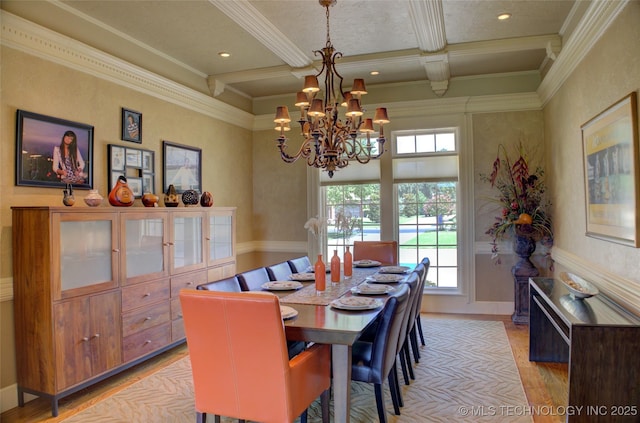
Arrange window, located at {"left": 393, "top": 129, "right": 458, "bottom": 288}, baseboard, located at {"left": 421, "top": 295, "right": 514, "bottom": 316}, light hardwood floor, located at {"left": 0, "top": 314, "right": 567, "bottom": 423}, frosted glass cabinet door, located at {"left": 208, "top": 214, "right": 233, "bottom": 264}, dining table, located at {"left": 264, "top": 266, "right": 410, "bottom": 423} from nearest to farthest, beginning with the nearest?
1. dining table, located at {"left": 264, "top": 266, "right": 410, "bottom": 423}
2. light hardwood floor, located at {"left": 0, "top": 314, "right": 567, "bottom": 423}
3. frosted glass cabinet door, located at {"left": 208, "top": 214, "right": 233, "bottom": 264}
4. baseboard, located at {"left": 421, "top": 295, "right": 514, "bottom": 316}
5. window, located at {"left": 393, "top": 129, "right": 458, "bottom": 288}

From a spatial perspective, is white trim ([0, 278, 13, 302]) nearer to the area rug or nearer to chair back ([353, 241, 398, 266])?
the area rug

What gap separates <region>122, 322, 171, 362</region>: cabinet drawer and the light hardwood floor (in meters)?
0.18

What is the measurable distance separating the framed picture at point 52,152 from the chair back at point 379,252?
278 cm

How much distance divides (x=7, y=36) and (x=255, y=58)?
7.36 feet

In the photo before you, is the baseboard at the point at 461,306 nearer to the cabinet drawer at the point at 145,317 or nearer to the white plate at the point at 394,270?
the white plate at the point at 394,270

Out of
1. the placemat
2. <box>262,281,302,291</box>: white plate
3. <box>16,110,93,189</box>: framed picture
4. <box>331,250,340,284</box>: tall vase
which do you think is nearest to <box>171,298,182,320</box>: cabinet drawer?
<box>262,281,302,291</box>: white plate

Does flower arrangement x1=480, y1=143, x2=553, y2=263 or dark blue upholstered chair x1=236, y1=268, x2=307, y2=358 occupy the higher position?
flower arrangement x1=480, y1=143, x2=553, y2=263

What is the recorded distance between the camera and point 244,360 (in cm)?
203

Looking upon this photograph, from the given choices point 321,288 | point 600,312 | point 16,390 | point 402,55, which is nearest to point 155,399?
point 16,390

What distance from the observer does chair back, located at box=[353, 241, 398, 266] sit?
15.5ft

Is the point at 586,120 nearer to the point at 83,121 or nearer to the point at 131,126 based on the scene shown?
the point at 131,126

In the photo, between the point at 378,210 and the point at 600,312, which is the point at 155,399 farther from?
the point at 378,210

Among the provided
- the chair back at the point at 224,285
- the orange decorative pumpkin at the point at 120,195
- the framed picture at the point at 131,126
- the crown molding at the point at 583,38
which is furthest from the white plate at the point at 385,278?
the framed picture at the point at 131,126

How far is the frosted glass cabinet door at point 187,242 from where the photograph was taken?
13.1 ft
